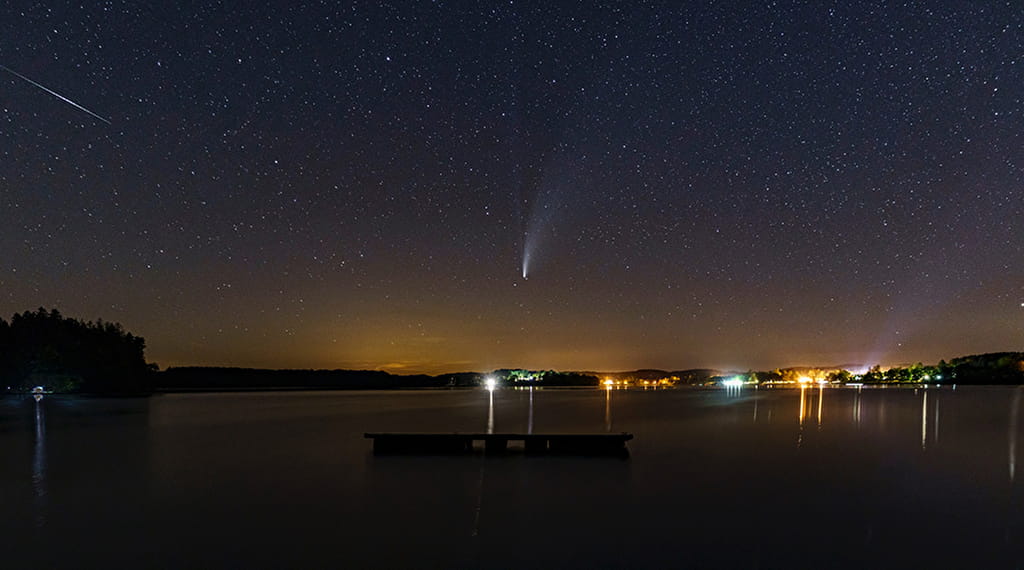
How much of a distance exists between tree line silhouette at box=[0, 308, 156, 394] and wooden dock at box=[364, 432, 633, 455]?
88.1m

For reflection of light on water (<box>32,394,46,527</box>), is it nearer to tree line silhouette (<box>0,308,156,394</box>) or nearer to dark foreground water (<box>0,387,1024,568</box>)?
dark foreground water (<box>0,387,1024,568</box>)

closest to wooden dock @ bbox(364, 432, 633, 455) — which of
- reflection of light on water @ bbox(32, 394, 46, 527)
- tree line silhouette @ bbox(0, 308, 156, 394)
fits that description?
reflection of light on water @ bbox(32, 394, 46, 527)

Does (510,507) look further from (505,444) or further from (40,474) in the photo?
(40,474)

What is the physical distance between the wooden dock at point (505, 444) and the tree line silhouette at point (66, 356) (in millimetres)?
88112

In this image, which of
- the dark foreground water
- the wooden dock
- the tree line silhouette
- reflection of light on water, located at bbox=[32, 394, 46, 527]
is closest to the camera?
the dark foreground water

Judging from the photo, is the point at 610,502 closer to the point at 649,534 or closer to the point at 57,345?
the point at 649,534

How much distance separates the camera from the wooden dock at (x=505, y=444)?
27.4m

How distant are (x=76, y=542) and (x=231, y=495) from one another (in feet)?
17.9

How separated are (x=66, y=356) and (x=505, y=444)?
96377 millimetres

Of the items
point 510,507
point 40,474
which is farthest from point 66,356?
point 510,507

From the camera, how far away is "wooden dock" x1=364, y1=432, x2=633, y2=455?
27.4m

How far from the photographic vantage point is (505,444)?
1105 inches

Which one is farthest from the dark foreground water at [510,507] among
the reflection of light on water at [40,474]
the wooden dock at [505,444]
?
the wooden dock at [505,444]

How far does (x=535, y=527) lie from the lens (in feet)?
49.8
